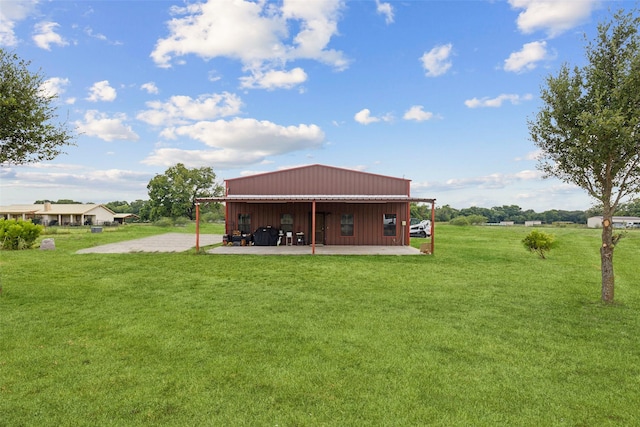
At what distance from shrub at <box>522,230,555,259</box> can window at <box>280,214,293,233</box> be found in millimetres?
11464

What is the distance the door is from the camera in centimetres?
1912

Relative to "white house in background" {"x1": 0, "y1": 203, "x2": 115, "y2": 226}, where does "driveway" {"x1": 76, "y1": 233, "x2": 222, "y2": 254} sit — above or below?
below

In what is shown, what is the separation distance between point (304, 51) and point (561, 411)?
1753 cm

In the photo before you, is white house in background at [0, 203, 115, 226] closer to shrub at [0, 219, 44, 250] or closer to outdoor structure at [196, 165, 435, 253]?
shrub at [0, 219, 44, 250]

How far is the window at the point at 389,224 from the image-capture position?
1911 centimetres

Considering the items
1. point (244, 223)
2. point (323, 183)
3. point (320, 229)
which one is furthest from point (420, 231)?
point (244, 223)

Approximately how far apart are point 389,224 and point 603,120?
42.4 feet

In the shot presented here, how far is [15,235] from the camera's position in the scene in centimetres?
1675

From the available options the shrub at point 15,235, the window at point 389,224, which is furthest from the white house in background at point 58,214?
the window at point 389,224

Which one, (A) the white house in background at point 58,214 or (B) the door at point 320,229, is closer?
(B) the door at point 320,229

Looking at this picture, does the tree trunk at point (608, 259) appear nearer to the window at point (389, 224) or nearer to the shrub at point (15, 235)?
the window at point (389, 224)

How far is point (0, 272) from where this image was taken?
1058 cm

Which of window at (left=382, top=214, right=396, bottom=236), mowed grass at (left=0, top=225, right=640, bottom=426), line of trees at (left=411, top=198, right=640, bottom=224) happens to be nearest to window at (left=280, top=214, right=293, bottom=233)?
window at (left=382, top=214, right=396, bottom=236)

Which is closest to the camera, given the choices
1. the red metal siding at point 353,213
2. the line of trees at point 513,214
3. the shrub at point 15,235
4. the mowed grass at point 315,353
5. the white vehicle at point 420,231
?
the mowed grass at point 315,353
